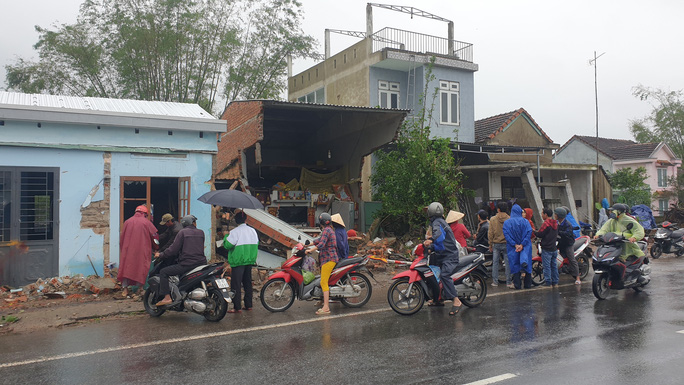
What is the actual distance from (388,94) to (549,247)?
14.3 metres

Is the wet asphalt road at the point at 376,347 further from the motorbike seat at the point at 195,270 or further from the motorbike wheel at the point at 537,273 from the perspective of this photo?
the motorbike wheel at the point at 537,273

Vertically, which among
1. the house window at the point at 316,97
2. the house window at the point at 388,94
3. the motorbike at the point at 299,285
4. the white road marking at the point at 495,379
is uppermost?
the house window at the point at 316,97

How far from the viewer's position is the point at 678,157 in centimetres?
4066

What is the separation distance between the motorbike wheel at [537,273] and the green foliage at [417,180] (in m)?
5.38

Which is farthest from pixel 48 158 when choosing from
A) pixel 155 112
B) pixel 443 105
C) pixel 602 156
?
pixel 602 156

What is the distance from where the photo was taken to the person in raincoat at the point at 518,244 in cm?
1037

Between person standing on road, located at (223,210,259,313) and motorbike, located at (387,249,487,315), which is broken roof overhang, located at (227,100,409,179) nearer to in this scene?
person standing on road, located at (223,210,259,313)

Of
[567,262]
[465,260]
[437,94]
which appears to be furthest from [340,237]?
[437,94]

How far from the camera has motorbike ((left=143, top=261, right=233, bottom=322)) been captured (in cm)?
792

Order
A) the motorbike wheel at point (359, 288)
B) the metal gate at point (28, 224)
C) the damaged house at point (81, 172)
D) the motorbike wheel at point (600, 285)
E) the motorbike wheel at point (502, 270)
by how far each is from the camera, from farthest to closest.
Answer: the motorbike wheel at point (502, 270) < the damaged house at point (81, 172) < the metal gate at point (28, 224) < the motorbike wheel at point (600, 285) < the motorbike wheel at point (359, 288)

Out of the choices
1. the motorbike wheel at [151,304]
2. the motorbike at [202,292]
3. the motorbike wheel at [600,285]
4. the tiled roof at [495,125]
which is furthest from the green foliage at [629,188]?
the motorbike wheel at [151,304]

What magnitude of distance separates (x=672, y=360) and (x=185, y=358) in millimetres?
5106

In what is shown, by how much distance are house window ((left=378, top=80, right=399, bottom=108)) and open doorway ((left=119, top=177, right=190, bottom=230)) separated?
38.5ft

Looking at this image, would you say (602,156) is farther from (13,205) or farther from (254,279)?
(13,205)
